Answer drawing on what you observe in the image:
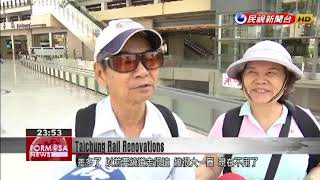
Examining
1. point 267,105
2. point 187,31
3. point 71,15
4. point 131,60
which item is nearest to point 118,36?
point 131,60

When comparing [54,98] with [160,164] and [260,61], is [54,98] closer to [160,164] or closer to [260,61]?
[160,164]

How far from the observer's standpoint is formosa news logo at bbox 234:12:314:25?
115cm

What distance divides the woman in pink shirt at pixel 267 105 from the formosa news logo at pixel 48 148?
45 cm

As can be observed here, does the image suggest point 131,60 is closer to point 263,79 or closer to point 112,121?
point 112,121

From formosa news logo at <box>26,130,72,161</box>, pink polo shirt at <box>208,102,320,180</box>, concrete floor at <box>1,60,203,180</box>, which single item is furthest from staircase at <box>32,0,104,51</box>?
pink polo shirt at <box>208,102,320,180</box>

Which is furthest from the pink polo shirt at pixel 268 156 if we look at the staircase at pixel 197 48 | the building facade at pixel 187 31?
the staircase at pixel 197 48

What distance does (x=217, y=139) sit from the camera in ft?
3.80

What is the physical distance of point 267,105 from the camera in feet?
3.67

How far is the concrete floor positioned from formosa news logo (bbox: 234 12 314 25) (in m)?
0.44

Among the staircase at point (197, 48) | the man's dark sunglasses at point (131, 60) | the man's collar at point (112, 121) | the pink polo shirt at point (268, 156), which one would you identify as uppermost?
the staircase at point (197, 48)

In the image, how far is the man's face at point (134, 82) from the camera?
3.10 feet

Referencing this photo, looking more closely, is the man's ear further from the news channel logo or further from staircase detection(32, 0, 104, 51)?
the news channel logo

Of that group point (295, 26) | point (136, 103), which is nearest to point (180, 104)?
point (136, 103)

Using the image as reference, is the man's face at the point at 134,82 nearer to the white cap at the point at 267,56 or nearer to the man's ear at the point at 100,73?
the man's ear at the point at 100,73
